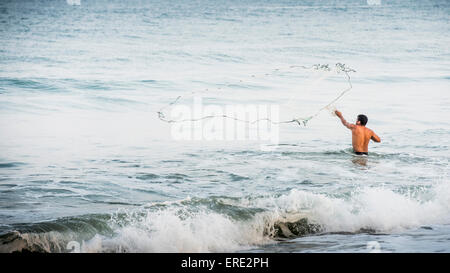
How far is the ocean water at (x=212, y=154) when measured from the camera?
23.0 feet

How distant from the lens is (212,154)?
1152 centimetres

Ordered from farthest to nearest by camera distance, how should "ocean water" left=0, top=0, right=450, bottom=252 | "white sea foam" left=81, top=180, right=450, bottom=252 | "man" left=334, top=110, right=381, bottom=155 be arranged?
1. "man" left=334, top=110, right=381, bottom=155
2. "ocean water" left=0, top=0, right=450, bottom=252
3. "white sea foam" left=81, top=180, right=450, bottom=252

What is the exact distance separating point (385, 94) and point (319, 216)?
49.0 ft

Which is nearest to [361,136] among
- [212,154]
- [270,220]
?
[212,154]

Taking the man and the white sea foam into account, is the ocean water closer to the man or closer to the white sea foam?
the white sea foam

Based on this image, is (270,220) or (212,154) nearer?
(270,220)

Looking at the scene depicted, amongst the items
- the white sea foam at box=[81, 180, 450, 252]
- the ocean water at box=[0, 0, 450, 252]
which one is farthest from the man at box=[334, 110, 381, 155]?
the white sea foam at box=[81, 180, 450, 252]

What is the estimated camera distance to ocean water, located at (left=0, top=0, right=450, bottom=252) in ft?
23.0

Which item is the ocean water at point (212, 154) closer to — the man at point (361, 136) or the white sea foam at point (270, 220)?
the white sea foam at point (270, 220)

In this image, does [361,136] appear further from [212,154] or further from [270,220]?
[270,220]

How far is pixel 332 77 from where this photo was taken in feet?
81.0

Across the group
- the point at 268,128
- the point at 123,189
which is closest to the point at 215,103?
the point at 268,128
